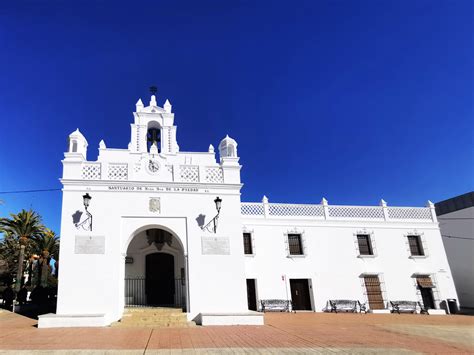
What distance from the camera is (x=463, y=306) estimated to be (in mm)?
21203

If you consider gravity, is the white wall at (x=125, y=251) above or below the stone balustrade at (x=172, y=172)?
below

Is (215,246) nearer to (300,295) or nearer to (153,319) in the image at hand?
(153,319)

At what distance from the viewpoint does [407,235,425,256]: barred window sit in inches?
753

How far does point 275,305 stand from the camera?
16422 millimetres

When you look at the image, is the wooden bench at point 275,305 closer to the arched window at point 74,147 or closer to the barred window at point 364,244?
the barred window at point 364,244

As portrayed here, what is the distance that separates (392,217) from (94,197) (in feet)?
54.6

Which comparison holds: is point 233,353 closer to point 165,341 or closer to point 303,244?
point 165,341

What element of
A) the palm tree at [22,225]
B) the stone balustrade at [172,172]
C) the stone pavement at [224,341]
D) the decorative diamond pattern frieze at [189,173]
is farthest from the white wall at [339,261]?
the palm tree at [22,225]

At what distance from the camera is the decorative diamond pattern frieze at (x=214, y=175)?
12.4m

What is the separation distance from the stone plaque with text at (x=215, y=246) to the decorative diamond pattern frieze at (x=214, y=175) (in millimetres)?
2187

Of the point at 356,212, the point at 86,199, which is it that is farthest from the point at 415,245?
the point at 86,199

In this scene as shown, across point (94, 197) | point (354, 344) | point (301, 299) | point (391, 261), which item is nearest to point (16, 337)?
point (94, 197)

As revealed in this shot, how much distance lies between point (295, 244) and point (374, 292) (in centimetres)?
501

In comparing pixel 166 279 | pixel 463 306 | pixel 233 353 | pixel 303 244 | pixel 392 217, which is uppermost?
pixel 392 217
